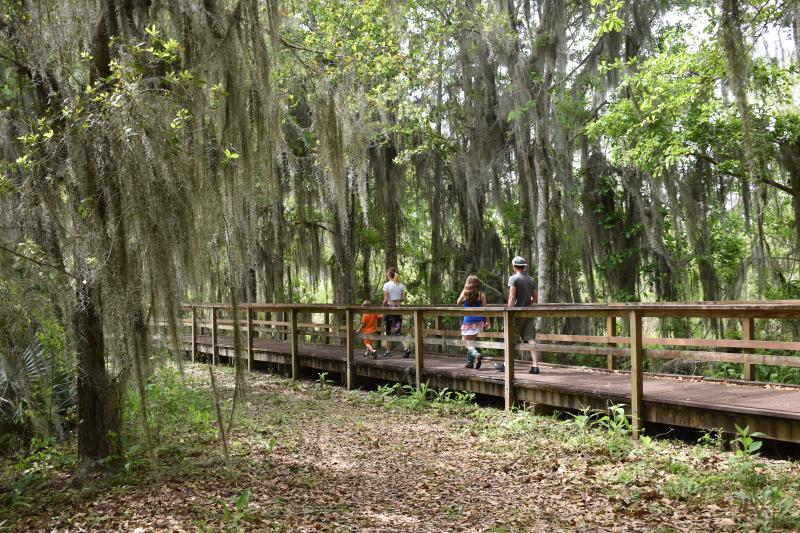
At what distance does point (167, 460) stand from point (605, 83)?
11.8 meters

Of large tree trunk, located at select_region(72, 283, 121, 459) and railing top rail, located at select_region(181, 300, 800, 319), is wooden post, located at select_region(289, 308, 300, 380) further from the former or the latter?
large tree trunk, located at select_region(72, 283, 121, 459)

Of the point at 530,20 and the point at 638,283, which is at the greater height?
the point at 530,20

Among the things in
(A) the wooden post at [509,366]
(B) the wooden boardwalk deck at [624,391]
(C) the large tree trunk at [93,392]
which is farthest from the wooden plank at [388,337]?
(C) the large tree trunk at [93,392]

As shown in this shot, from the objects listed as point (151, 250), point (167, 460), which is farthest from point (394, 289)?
point (151, 250)

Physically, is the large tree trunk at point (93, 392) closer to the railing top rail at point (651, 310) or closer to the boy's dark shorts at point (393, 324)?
the railing top rail at point (651, 310)

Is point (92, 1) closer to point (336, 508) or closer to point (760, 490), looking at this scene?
point (336, 508)

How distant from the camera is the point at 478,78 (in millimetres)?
14945

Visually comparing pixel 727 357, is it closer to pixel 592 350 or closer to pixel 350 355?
pixel 592 350

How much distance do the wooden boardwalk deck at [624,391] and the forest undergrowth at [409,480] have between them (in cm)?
19

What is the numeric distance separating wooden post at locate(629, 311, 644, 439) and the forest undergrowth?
120mm

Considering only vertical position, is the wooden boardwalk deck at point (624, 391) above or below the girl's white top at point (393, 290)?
below

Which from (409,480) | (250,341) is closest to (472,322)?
(409,480)

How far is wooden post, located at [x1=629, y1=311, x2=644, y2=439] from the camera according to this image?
5.88 metres

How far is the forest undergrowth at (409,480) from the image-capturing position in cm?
428
